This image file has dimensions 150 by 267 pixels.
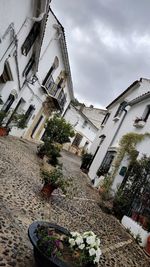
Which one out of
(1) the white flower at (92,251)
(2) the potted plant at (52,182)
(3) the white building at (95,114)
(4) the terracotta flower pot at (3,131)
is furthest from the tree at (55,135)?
(3) the white building at (95,114)

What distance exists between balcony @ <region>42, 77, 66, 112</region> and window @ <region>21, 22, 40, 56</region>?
21.6 ft

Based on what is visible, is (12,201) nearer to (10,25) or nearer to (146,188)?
(146,188)

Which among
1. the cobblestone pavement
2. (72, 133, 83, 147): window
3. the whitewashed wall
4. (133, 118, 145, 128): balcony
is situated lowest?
the cobblestone pavement

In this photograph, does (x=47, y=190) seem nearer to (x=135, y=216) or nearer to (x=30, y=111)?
(x=135, y=216)

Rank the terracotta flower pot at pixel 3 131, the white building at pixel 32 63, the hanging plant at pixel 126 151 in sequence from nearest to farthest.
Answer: the white building at pixel 32 63, the hanging plant at pixel 126 151, the terracotta flower pot at pixel 3 131

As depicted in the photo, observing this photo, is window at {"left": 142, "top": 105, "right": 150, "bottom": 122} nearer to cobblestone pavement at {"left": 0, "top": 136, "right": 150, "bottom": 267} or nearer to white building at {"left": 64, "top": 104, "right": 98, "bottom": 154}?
cobblestone pavement at {"left": 0, "top": 136, "right": 150, "bottom": 267}

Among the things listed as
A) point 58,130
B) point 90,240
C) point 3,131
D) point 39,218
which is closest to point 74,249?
point 90,240

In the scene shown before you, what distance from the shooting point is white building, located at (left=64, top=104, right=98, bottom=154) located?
3872cm

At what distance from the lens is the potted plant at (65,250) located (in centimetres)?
376

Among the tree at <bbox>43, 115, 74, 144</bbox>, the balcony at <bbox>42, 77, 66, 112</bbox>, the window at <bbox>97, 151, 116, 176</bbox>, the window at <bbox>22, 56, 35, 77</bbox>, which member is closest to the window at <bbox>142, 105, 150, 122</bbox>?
the window at <bbox>97, 151, 116, 176</bbox>

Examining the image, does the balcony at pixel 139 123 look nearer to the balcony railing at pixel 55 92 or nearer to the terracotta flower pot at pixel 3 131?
the terracotta flower pot at pixel 3 131

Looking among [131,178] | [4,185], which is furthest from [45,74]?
[4,185]

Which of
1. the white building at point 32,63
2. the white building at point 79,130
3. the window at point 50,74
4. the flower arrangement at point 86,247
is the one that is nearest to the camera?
the flower arrangement at point 86,247

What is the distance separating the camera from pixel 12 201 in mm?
6254
